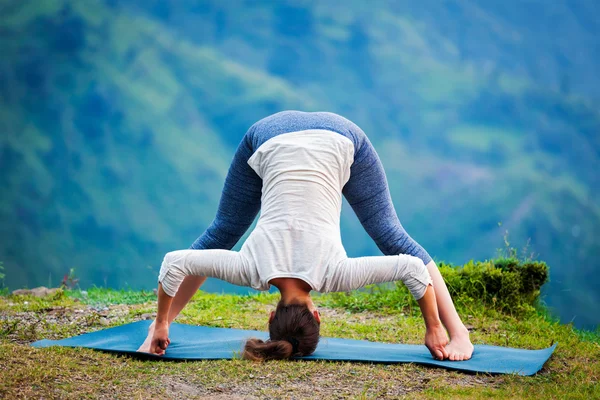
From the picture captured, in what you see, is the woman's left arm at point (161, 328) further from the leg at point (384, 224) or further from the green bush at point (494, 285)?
the green bush at point (494, 285)

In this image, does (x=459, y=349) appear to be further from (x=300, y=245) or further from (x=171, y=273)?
(x=171, y=273)

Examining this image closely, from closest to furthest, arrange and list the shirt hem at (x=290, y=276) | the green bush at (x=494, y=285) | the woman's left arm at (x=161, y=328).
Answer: the shirt hem at (x=290, y=276), the woman's left arm at (x=161, y=328), the green bush at (x=494, y=285)

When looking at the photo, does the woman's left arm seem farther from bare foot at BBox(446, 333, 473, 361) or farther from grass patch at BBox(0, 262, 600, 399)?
bare foot at BBox(446, 333, 473, 361)

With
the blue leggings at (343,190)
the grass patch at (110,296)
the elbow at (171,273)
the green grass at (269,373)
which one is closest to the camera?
the green grass at (269,373)

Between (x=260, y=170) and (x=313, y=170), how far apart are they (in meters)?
0.30

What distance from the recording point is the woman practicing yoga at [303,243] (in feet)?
9.73

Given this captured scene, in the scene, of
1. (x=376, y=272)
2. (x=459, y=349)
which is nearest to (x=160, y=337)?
(x=376, y=272)

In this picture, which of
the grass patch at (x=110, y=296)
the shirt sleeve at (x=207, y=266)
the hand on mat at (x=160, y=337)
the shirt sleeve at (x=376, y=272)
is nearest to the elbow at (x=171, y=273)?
the shirt sleeve at (x=207, y=266)

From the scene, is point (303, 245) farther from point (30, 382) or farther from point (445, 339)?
point (30, 382)

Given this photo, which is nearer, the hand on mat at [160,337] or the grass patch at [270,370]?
the grass patch at [270,370]

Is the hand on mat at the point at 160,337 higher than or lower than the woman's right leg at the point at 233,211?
lower

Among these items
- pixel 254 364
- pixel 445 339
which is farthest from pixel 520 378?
pixel 254 364

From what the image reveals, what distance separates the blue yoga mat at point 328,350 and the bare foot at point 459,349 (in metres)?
0.04

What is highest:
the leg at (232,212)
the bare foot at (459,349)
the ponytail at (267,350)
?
Result: the leg at (232,212)
